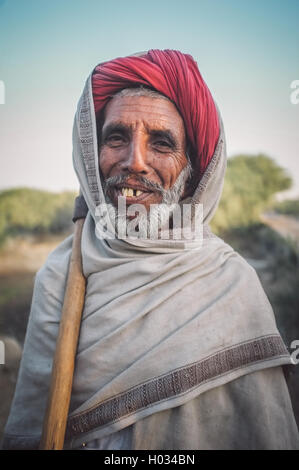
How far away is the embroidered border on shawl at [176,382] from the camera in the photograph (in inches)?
55.7

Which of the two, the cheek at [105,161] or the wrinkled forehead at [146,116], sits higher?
the wrinkled forehead at [146,116]

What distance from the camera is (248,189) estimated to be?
7781 millimetres

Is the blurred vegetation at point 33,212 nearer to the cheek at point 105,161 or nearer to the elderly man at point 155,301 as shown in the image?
the elderly man at point 155,301

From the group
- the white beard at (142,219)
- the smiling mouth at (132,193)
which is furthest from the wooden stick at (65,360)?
the smiling mouth at (132,193)

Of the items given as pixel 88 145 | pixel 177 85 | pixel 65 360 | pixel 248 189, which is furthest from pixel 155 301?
pixel 248 189

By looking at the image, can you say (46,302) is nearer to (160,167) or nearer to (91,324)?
(91,324)

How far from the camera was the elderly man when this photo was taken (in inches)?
55.7

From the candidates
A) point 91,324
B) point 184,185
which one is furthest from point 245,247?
point 91,324

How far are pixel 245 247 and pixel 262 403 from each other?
500 cm

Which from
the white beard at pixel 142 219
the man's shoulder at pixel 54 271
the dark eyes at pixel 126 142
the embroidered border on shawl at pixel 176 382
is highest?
the dark eyes at pixel 126 142

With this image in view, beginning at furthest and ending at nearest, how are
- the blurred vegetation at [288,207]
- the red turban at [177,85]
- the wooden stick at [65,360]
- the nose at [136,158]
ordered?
the blurred vegetation at [288,207] → the red turban at [177,85] → the nose at [136,158] → the wooden stick at [65,360]

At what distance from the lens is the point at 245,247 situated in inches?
243

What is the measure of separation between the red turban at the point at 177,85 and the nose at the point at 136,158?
1.05 feet
